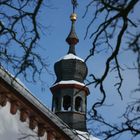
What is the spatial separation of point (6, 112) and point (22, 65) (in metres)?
5.58

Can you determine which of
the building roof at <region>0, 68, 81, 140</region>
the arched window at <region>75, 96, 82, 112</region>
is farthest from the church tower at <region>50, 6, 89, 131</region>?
the building roof at <region>0, 68, 81, 140</region>

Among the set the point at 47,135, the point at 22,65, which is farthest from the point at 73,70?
the point at 22,65

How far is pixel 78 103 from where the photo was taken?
2802 cm

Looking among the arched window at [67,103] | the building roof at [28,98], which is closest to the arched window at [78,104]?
the arched window at [67,103]

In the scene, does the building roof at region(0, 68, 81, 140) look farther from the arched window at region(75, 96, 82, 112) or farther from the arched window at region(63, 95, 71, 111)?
the arched window at region(63, 95, 71, 111)

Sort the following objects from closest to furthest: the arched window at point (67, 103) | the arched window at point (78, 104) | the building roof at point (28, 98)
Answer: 1. the building roof at point (28, 98)
2. the arched window at point (78, 104)
3. the arched window at point (67, 103)

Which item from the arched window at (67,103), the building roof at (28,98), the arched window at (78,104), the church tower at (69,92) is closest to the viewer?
the building roof at (28,98)

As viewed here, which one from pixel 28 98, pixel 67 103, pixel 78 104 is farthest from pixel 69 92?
pixel 28 98

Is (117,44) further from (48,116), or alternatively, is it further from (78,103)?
(78,103)

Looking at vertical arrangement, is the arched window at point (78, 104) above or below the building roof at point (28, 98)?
above

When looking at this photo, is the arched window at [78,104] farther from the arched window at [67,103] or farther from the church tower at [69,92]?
the arched window at [67,103]

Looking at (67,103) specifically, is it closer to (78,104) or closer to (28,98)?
(78,104)

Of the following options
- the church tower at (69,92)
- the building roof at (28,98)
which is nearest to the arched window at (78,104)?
the church tower at (69,92)

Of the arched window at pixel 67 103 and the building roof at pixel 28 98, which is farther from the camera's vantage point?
the arched window at pixel 67 103
